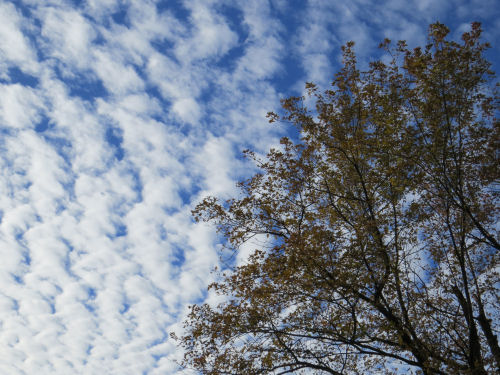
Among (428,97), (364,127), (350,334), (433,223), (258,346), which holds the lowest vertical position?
(350,334)

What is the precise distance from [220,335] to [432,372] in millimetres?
5990

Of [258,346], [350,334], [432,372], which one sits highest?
[258,346]

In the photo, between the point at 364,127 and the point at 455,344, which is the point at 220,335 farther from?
the point at 364,127

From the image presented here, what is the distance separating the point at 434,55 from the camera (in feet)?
33.9

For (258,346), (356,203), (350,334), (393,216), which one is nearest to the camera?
(350,334)

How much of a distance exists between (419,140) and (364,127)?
1.91m

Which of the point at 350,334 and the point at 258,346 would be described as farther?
the point at 258,346

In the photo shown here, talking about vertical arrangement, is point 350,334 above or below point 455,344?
above

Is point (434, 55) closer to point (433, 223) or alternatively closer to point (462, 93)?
point (462, 93)

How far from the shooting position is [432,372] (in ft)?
30.0

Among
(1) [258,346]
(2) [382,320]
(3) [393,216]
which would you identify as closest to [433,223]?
(3) [393,216]

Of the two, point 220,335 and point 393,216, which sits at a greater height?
point 393,216

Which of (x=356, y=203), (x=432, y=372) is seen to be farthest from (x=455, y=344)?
(x=356, y=203)

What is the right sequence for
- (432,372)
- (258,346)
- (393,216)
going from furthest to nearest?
(393,216) < (258,346) < (432,372)
